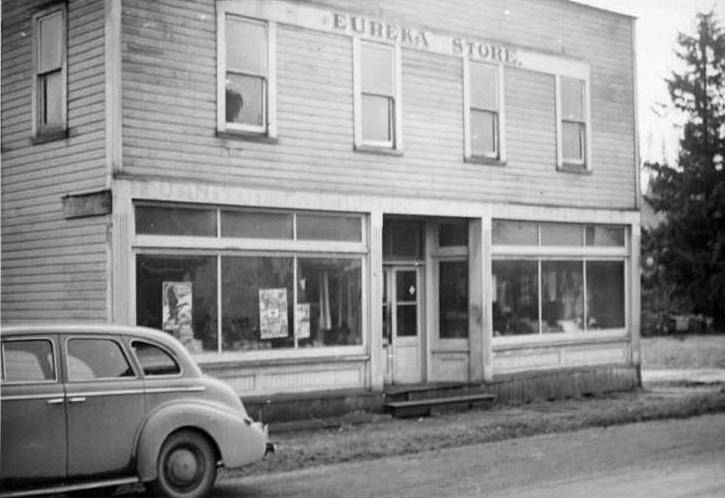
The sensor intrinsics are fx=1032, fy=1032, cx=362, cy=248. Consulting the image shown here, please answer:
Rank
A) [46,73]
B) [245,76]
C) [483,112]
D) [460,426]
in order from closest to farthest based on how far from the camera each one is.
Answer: [46,73]
[245,76]
[460,426]
[483,112]

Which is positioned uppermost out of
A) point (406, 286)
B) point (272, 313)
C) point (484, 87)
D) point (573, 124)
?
point (484, 87)

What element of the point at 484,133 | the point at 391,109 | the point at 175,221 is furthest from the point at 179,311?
the point at 484,133

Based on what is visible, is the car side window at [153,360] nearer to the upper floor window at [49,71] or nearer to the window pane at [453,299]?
the upper floor window at [49,71]

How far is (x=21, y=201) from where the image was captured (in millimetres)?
14984

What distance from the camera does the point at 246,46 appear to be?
1498 cm

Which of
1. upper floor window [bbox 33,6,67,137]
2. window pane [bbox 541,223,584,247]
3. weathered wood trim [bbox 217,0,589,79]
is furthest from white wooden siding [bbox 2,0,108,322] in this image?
window pane [bbox 541,223,584,247]

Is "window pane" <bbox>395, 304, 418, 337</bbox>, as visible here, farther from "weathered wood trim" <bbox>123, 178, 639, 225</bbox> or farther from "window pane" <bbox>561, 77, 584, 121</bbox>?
"window pane" <bbox>561, 77, 584, 121</bbox>

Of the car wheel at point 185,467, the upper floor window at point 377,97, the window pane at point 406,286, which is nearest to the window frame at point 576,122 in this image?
the window pane at point 406,286

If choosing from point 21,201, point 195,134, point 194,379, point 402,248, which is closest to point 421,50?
point 402,248

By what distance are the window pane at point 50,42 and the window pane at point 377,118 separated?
4.78m

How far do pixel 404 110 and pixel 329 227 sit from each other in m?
2.46

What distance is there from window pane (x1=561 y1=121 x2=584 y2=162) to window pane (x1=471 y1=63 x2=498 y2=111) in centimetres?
196

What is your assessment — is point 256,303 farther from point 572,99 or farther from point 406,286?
point 572,99

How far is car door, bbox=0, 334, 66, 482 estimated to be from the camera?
28.3 ft
